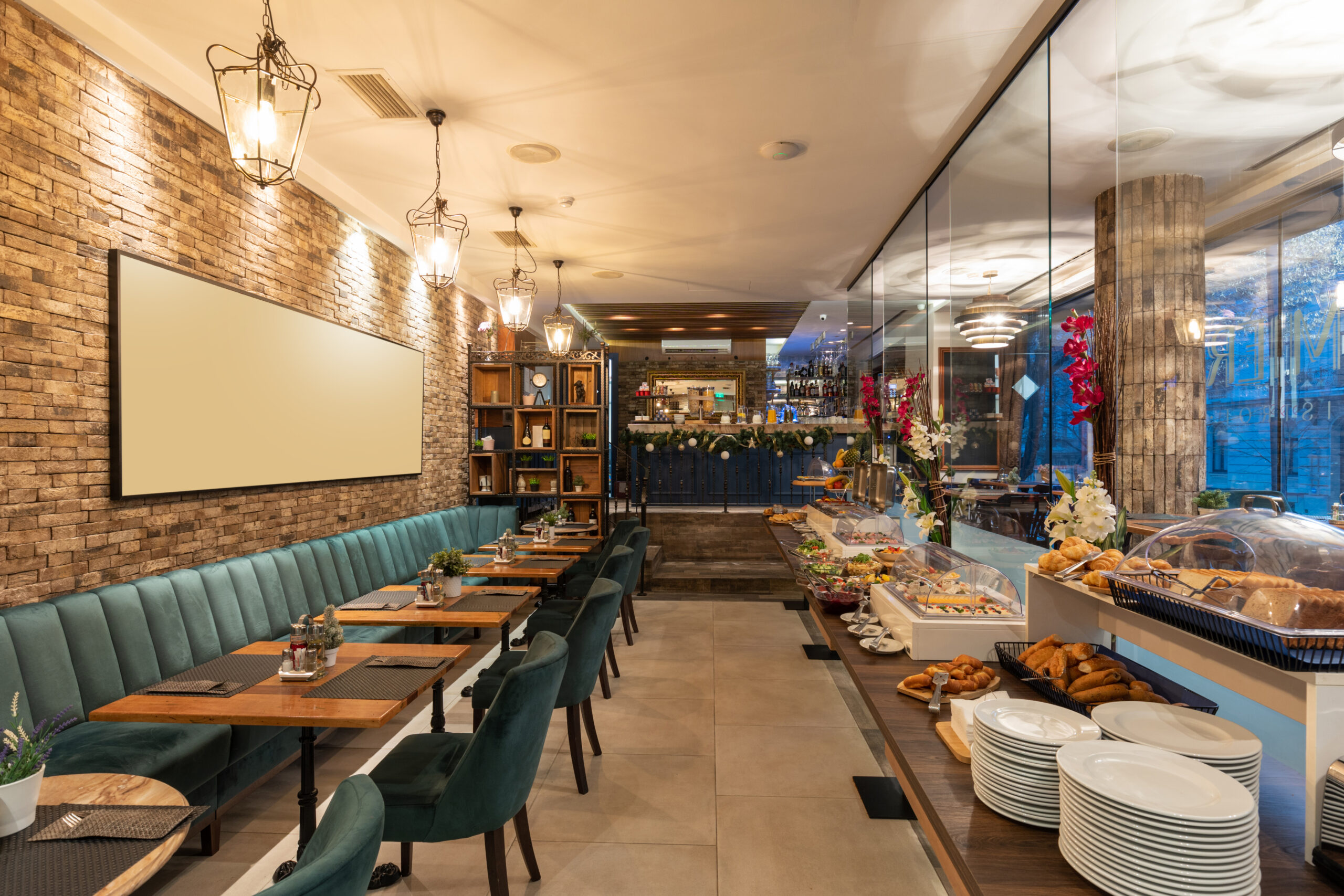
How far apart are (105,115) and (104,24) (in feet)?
1.36

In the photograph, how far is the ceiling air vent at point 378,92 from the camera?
3607 mm

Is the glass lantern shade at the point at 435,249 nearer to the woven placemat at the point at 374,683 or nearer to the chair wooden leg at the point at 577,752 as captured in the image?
the woven placemat at the point at 374,683

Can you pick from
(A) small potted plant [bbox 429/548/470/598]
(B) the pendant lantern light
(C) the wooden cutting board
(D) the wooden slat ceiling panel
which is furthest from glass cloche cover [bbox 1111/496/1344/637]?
(D) the wooden slat ceiling panel

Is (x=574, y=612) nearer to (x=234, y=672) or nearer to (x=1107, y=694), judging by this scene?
(x=234, y=672)

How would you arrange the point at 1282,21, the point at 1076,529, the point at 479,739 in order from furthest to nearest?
the point at 1076,529 < the point at 479,739 < the point at 1282,21

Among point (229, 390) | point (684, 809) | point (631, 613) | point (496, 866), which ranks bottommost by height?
point (684, 809)

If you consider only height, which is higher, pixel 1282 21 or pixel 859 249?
pixel 859 249

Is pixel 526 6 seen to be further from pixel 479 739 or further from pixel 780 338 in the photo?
pixel 780 338

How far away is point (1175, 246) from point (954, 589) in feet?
4.86

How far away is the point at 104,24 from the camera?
3152 millimetres

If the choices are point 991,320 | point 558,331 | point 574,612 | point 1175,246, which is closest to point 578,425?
point 558,331

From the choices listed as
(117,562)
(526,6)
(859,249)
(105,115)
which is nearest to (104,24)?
(105,115)

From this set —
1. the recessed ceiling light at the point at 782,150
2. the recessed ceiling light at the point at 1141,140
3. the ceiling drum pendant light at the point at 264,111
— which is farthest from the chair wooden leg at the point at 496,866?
the recessed ceiling light at the point at 782,150

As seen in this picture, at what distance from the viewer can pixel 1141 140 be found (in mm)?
2506
